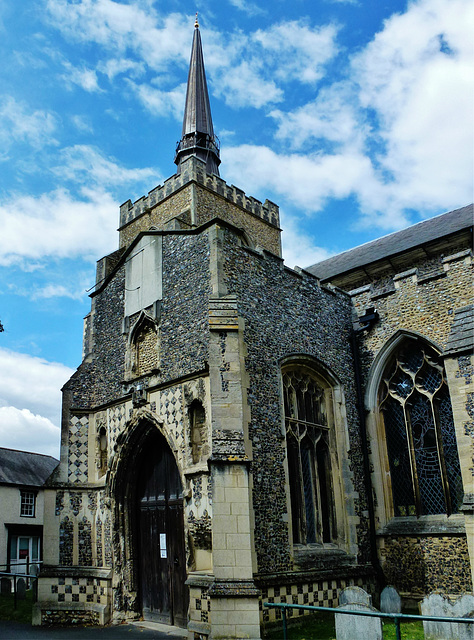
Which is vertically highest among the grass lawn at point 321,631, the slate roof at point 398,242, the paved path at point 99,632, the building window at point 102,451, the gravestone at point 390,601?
the slate roof at point 398,242

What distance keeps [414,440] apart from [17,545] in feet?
67.2

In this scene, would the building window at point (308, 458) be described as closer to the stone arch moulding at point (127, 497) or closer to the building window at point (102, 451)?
the stone arch moulding at point (127, 497)

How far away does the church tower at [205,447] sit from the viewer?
365 inches

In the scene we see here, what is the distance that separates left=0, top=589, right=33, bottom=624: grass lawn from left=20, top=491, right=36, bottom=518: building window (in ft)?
39.3

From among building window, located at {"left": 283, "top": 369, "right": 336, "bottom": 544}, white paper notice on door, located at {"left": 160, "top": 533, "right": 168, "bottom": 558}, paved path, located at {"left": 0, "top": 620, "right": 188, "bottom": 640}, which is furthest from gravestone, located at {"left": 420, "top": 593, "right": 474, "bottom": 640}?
white paper notice on door, located at {"left": 160, "top": 533, "right": 168, "bottom": 558}

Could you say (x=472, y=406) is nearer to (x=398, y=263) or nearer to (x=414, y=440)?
(x=414, y=440)

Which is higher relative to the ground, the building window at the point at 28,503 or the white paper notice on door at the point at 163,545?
the building window at the point at 28,503

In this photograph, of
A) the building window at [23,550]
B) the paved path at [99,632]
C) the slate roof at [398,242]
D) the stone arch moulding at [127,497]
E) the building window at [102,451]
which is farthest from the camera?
the building window at [23,550]

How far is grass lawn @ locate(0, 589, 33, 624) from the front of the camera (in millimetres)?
12406

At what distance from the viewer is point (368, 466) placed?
12.6 meters

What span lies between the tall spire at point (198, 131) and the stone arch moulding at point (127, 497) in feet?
48.9

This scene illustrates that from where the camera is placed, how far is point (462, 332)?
11000 millimetres

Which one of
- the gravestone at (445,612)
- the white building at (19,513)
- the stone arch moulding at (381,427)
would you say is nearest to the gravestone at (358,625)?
the gravestone at (445,612)

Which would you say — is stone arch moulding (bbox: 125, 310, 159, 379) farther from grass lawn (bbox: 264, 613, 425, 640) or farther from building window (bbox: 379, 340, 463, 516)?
grass lawn (bbox: 264, 613, 425, 640)
